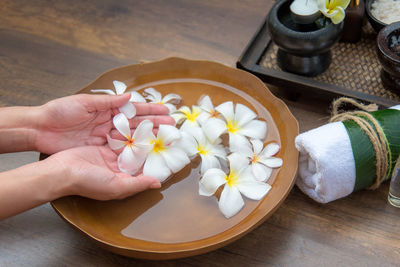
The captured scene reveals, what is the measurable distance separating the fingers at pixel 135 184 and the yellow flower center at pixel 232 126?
0.58 ft

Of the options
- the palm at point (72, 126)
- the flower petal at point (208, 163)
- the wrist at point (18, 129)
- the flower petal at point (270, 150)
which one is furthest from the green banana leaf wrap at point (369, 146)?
the wrist at point (18, 129)

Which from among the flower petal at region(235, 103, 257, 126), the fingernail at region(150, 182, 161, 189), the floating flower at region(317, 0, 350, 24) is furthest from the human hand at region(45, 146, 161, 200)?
the floating flower at region(317, 0, 350, 24)

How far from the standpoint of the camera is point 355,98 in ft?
2.84

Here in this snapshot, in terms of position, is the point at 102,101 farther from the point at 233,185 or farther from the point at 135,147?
the point at 233,185

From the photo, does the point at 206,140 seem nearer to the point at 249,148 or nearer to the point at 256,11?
the point at 249,148

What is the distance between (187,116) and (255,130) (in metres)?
0.14

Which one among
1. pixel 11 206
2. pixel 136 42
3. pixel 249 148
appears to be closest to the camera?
pixel 11 206

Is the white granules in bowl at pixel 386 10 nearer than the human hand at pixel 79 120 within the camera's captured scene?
No

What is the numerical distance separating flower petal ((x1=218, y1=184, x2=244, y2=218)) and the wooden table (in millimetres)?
63

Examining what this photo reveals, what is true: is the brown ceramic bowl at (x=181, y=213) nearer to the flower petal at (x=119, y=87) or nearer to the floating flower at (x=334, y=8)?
the flower petal at (x=119, y=87)

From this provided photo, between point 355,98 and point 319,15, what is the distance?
179 millimetres

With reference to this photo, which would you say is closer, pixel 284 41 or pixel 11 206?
pixel 11 206

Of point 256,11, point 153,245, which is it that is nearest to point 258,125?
point 153,245

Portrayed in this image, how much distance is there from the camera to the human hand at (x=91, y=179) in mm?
719
